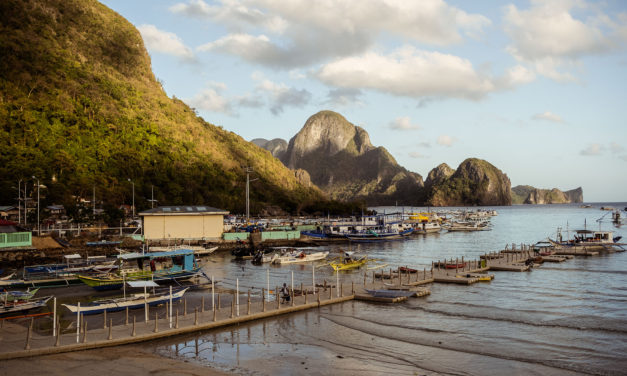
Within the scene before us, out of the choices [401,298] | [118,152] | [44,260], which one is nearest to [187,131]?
[118,152]

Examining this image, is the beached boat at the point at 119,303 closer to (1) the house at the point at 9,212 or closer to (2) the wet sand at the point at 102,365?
(2) the wet sand at the point at 102,365

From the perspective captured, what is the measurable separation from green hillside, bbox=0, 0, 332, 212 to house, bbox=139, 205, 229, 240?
1965 cm

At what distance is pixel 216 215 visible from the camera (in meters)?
75.1

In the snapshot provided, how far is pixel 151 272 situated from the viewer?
41375 millimetres

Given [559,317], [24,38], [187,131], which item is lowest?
[559,317]

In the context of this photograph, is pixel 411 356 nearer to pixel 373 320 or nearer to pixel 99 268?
pixel 373 320

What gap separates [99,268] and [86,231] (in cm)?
2844

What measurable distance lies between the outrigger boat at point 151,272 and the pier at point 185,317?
6580 millimetres

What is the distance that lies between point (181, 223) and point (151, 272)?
30.1 meters

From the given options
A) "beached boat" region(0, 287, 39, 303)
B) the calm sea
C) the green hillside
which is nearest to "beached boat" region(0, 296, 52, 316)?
"beached boat" region(0, 287, 39, 303)

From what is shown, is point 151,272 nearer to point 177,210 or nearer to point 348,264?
point 348,264

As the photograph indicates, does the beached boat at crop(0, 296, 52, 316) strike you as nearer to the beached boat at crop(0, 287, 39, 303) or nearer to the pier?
the beached boat at crop(0, 287, 39, 303)

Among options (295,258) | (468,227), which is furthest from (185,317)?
(468,227)

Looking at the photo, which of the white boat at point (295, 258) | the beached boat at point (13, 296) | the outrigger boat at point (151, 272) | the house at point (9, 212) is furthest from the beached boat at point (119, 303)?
the house at point (9, 212)
